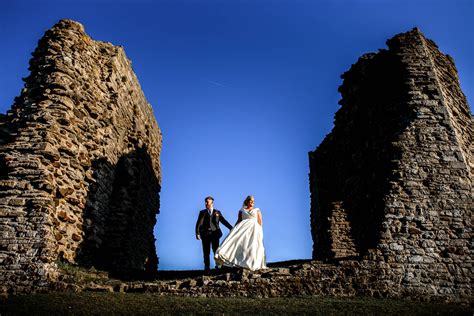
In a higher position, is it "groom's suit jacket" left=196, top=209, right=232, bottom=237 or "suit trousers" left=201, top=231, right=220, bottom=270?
"groom's suit jacket" left=196, top=209, right=232, bottom=237

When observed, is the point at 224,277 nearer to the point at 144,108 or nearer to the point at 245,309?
the point at 245,309

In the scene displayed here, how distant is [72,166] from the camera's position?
10320 mm

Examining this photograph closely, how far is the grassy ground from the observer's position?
6479 millimetres

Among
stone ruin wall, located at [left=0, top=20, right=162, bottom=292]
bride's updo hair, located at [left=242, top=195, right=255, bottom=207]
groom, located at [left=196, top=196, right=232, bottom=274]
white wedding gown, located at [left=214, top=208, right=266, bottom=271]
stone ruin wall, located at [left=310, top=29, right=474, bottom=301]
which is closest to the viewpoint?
stone ruin wall, located at [left=0, top=20, right=162, bottom=292]

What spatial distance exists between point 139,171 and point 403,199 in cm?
923

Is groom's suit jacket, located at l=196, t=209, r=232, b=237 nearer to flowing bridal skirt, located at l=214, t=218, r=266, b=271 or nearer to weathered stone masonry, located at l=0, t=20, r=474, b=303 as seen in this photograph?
flowing bridal skirt, located at l=214, t=218, r=266, b=271

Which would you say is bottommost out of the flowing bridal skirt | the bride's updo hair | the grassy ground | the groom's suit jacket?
the grassy ground

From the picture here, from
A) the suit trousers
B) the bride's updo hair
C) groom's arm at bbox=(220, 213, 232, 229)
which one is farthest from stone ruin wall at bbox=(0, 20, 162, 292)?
the bride's updo hair

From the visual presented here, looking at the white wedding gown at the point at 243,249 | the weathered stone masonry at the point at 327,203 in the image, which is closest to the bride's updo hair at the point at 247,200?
the white wedding gown at the point at 243,249

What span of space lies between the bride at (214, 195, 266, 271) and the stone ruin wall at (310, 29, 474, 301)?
7.77ft

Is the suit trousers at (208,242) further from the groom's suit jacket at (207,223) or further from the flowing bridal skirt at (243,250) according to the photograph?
the flowing bridal skirt at (243,250)

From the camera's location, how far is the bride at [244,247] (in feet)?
31.2

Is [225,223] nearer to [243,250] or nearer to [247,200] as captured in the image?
[247,200]

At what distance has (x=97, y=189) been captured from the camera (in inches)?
456
